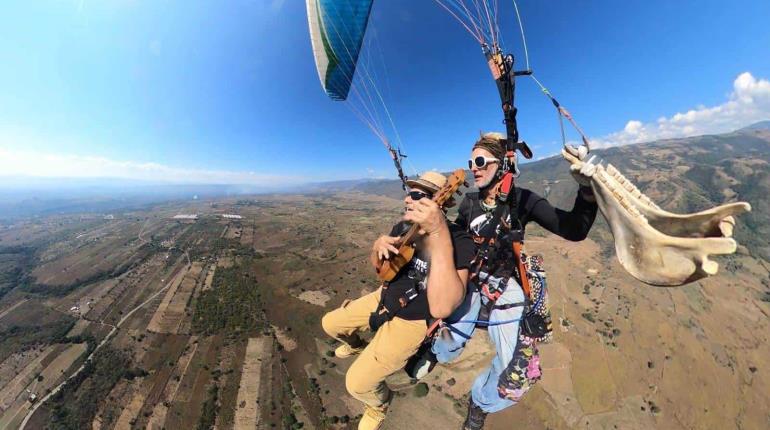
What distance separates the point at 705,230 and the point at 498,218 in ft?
6.63

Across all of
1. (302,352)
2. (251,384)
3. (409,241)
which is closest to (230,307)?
(302,352)

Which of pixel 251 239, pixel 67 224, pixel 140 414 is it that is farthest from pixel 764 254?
pixel 67 224

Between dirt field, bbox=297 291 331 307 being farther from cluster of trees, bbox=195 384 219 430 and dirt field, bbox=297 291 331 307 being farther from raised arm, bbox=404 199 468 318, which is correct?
raised arm, bbox=404 199 468 318

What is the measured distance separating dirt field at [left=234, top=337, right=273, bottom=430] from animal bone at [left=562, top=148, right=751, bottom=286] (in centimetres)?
4149

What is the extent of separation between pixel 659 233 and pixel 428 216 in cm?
149

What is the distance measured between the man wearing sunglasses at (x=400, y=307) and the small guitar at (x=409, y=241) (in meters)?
0.08

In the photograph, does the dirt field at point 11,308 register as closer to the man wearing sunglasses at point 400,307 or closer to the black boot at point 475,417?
the man wearing sunglasses at point 400,307

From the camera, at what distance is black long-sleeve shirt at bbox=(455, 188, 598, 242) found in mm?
3107

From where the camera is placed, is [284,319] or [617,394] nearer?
[617,394]

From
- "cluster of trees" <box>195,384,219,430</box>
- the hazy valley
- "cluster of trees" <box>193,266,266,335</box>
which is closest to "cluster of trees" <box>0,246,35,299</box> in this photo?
the hazy valley

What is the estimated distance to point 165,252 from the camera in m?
98.5

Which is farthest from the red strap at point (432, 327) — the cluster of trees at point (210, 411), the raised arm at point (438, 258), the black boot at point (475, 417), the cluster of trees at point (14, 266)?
the cluster of trees at point (14, 266)

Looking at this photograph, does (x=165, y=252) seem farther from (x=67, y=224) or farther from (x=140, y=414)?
(x=67, y=224)

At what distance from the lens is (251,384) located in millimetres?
38562
